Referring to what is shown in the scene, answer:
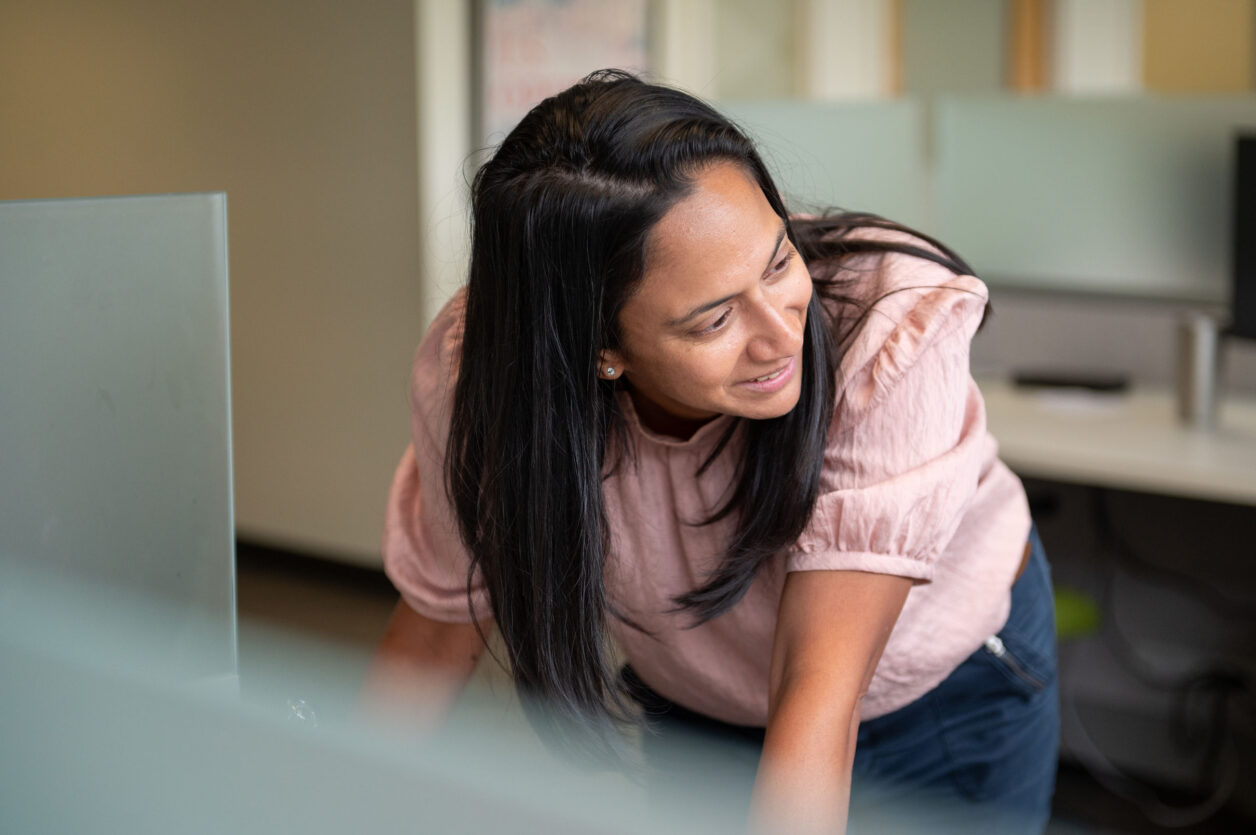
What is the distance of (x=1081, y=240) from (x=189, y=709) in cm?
252

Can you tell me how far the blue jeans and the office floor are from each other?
0.30 meters

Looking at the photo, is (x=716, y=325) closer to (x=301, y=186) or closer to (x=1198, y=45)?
(x=301, y=186)

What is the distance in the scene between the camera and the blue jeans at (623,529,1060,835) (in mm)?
1039

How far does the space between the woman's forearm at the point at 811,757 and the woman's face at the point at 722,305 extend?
0.18 m

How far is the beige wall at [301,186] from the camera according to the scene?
311cm

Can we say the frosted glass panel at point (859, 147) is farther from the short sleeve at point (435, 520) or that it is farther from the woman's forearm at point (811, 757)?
the woman's forearm at point (811, 757)

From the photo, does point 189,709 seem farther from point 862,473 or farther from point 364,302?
point 364,302

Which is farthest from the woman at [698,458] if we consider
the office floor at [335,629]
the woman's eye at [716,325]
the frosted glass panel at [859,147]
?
the frosted glass panel at [859,147]

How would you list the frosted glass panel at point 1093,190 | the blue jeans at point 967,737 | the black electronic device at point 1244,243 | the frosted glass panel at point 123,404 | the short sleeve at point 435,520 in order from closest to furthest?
the frosted glass panel at point 123,404 → the short sleeve at point 435,520 → the blue jeans at point 967,737 → the black electronic device at point 1244,243 → the frosted glass panel at point 1093,190

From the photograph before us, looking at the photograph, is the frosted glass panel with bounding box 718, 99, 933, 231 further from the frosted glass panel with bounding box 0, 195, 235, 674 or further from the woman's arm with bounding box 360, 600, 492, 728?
the frosted glass panel with bounding box 0, 195, 235, 674

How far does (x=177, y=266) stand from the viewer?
2.02 feet

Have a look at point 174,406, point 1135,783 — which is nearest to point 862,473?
point 174,406

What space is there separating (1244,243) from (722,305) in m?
1.84

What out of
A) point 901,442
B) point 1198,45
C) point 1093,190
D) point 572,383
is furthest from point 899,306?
point 1198,45
